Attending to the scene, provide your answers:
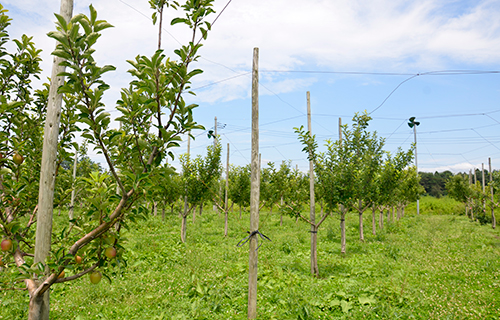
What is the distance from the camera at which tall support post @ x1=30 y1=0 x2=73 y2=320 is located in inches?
106

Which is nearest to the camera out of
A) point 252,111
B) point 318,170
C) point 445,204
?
point 252,111

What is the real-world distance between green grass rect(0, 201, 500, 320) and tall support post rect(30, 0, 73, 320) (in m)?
4.04

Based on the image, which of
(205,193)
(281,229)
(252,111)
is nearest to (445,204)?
(281,229)

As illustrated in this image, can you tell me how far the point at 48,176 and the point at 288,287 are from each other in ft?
22.9

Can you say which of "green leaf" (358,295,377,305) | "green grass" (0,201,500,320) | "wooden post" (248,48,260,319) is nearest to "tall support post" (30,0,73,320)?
"wooden post" (248,48,260,319)

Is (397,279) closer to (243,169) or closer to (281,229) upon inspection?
(281,229)

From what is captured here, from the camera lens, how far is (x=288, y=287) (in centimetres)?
799

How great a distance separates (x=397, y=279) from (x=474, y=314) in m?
2.22

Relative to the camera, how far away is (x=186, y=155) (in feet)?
50.2

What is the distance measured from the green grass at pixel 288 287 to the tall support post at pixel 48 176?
404 centimetres

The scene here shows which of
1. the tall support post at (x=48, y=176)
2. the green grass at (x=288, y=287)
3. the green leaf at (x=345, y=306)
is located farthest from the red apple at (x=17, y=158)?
the green leaf at (x=345, y=306)

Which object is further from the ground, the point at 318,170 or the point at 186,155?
the point at 186,155

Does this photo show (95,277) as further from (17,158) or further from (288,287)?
(288,287)

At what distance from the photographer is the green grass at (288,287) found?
21.3 ft
